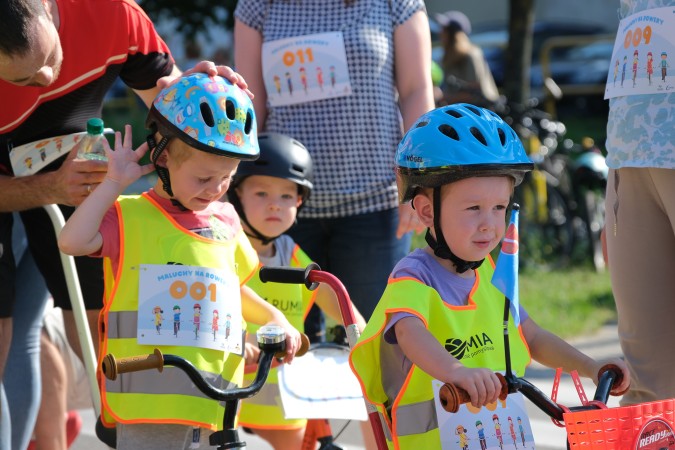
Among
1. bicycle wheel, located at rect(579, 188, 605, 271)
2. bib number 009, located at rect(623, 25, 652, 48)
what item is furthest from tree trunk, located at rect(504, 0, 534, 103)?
bib number 009, located at rect(623, 25, 652, 48)

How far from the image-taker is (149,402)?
389 cm

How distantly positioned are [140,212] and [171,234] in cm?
13

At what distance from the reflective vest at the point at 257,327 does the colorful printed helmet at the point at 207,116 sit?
98cm

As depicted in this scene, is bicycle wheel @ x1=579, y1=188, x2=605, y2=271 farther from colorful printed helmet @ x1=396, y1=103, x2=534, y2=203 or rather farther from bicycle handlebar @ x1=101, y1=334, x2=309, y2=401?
bicycle handlebar @ x1=101, y1=334, x2=309, y2=401

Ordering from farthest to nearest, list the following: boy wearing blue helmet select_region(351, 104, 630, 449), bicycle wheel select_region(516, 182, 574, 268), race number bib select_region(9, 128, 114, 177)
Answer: bicycle wheel select_region(516, 182, 574, 268) → race number bib select_region(9, 128, 114, 177) → boy wearing blue helmet select_region(351, 104, 630, 449)

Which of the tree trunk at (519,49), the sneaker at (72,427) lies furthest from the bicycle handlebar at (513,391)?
the tree trunk at (519,49)

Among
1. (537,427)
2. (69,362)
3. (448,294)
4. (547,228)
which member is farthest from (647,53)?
(547,228)

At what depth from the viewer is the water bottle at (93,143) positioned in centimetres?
421

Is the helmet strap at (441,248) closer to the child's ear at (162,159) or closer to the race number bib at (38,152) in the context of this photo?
the child's ear at (162,159)

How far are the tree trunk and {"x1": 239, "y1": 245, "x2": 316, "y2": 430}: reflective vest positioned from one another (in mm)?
8831

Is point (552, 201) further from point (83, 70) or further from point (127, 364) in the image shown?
point (127, 364)

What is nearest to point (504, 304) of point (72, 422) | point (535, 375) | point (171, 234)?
point (171, 234)

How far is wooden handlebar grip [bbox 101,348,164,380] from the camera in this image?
3.17m

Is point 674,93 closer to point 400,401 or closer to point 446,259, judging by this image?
point 446,259
